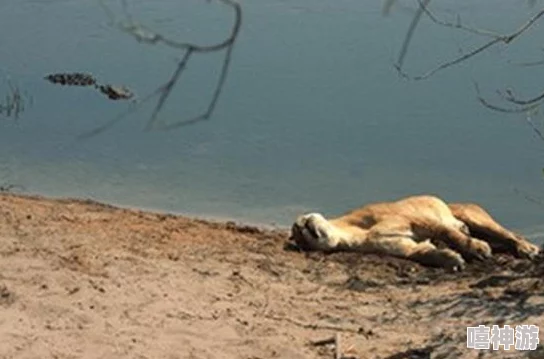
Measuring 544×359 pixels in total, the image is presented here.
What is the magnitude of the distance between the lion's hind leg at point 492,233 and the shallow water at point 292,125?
729 millimetres

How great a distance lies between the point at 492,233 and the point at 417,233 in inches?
21.2

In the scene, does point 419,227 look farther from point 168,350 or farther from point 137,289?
point 168,350

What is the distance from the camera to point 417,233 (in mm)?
8422

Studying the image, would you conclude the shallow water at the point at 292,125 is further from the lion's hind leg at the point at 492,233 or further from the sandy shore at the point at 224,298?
the sandy shore at the point at 224,298

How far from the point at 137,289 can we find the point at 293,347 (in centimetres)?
117

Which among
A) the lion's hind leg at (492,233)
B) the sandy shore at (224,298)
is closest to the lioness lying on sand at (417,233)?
the lion's hind leg at (492,233)

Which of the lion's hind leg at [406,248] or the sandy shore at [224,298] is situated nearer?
the sandy shore at [224,298]

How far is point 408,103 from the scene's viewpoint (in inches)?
464

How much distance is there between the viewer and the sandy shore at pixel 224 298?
561 centimetres

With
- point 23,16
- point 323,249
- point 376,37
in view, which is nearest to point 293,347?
point 323,249

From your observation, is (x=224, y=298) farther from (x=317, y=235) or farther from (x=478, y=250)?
(x=478, y=250)

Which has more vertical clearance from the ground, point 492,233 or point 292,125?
point 292,125

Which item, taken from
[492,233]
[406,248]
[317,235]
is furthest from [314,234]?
[492,233]

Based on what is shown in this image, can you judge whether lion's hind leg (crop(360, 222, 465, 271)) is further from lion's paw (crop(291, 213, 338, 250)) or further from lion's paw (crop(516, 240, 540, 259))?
lion's paw (crop(516, 240, 540, 259))
